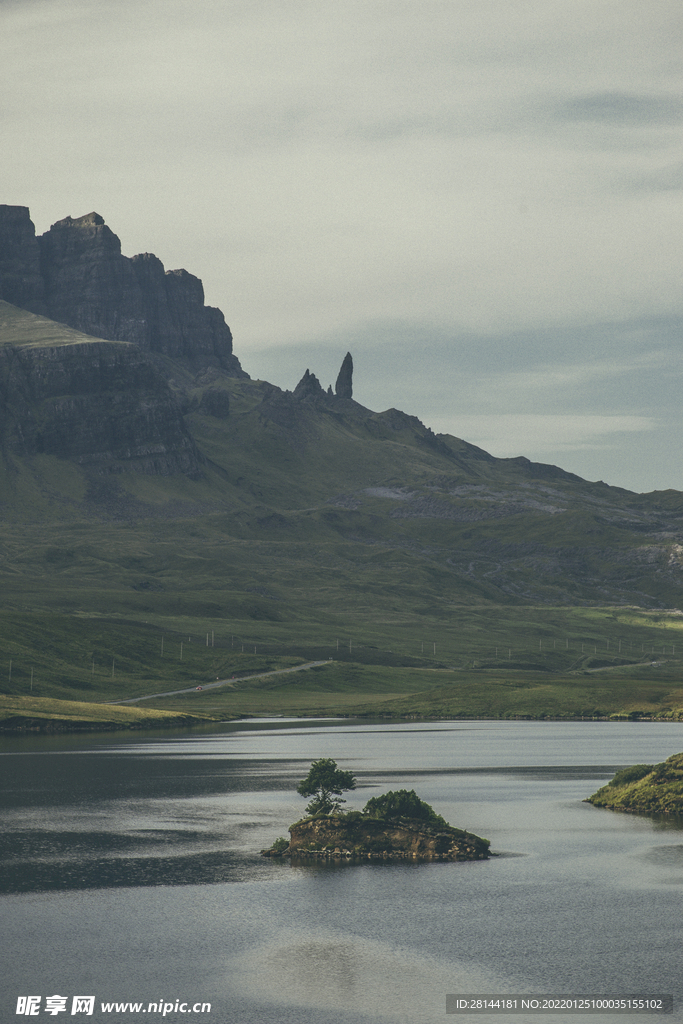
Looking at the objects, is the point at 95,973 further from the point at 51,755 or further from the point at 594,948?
the point at 51,755

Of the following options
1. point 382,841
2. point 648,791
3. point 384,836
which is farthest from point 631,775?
point 382,841

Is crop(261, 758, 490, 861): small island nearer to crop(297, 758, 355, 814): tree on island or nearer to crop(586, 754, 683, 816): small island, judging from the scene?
crop(297, 758, 355, 814): tree on island

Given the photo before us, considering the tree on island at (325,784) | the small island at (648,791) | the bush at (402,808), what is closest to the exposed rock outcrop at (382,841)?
the bush at (402,808)

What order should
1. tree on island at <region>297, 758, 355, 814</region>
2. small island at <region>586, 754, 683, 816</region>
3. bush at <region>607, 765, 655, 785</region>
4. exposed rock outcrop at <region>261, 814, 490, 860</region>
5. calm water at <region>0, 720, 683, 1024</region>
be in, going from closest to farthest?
1. calm water at <region>0, 720, 683, 1024</region>
2. exposed rock outcrop at <region>261, 814, 490, 860</region>
3. tree on island at <region>297, 758, 355, 814</region>
4. small island at <region>586, 754, 683, 816</region>
5. bush at <region>607, 765, 655, 785</region>

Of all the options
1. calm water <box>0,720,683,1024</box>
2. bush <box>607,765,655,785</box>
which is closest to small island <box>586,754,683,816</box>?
bush <box>607,765,655,785</box>

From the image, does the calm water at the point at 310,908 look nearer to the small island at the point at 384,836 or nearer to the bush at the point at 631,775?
the small island at the point at 384,836

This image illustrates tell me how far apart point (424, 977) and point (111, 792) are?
78.5m

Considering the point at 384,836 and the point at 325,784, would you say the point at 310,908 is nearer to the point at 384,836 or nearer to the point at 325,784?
the point at 384,836

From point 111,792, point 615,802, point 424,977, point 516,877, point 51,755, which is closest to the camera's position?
point 424,977

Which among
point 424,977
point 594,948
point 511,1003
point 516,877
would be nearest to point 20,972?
point 424,977

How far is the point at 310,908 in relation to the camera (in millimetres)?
74750

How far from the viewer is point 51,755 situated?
172 metres

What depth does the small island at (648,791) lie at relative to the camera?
378 feet

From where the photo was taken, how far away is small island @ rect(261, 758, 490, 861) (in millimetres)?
91500
